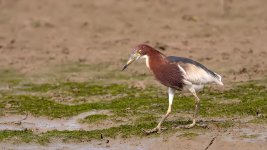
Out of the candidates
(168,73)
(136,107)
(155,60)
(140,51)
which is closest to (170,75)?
(168,73)

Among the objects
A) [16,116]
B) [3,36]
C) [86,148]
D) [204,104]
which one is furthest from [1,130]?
[3,36]

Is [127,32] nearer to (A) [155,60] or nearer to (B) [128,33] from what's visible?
(B) [128,33]

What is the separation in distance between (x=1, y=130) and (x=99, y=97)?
204cm

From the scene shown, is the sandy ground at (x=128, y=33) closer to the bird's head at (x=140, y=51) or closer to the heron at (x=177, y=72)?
the heron at (x=177, y=72)

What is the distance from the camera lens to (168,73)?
9.59m

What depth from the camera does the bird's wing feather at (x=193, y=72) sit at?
959 centimetres

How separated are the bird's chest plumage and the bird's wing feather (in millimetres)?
70

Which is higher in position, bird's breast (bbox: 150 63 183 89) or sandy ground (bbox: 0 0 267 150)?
sandy ground (bbox: 0 0 267 150)

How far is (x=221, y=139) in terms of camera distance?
9.51 metres

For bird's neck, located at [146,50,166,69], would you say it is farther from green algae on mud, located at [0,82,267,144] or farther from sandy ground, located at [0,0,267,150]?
sandy ground, located at [0,0,267,150]

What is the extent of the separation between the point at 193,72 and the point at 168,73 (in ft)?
0.97

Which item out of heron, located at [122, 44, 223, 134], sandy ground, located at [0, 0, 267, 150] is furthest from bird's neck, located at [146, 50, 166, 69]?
sandy ground, located at [0, 0, 267, 150]

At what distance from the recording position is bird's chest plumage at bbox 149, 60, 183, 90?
9.57m

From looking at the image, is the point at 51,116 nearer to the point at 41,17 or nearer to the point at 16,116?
the point at 16,116
